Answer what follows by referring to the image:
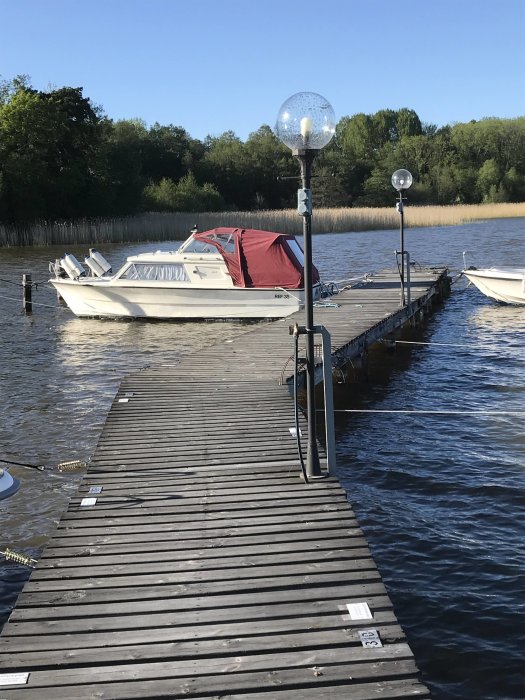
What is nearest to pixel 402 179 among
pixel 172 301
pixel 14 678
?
pixel 172 301

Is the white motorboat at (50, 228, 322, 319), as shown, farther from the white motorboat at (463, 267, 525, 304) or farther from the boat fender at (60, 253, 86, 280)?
the white motorboat at (463, 267, 525, 304)

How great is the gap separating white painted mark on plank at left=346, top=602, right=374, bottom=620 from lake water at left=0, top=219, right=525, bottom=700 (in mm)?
1005

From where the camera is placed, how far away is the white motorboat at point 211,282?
64.5 ft

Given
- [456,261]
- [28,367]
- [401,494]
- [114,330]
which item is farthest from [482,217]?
[401,494]

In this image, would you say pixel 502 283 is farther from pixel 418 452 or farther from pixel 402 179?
pixel 418 452

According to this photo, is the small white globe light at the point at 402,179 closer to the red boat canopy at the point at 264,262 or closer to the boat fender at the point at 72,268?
the red boat canopy at the point at 264,262

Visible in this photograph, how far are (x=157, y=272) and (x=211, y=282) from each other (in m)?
1.65

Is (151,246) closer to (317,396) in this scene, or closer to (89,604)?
(317,396)

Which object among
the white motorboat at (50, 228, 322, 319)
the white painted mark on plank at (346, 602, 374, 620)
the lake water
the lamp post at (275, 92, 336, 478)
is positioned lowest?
the lake water

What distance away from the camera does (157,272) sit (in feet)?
68.4

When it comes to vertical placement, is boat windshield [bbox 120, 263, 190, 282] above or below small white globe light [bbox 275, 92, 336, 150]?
below

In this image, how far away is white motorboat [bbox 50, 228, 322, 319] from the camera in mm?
19656

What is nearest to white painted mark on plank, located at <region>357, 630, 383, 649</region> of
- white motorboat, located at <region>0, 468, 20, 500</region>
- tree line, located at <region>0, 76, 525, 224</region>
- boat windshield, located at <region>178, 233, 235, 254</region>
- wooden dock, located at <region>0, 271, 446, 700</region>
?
wooden dock, located at <region>0, 271, 446, 700</region>

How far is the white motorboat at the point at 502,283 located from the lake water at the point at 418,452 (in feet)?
1.93
